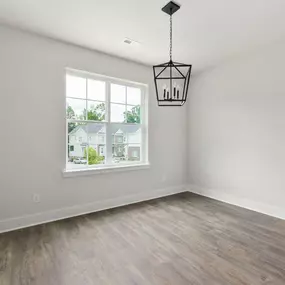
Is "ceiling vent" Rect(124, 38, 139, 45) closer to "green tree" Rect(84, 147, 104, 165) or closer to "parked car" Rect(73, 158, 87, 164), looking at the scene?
"green tree" Rect(84, 147, 104, 165)

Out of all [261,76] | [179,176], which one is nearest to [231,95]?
[261,76]

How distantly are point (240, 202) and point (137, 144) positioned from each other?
2.33 m

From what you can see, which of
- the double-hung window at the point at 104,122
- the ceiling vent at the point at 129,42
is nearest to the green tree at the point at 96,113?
the double-hung window at the point at 104,122

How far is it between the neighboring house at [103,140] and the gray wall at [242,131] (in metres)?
1.54

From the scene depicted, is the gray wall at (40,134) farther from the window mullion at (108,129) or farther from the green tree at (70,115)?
the window mullion at (108,129)

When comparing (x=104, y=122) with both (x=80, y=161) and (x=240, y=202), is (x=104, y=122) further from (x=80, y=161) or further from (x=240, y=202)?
(x=240, y=202)

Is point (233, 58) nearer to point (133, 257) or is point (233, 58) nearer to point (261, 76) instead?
point (261, 76)

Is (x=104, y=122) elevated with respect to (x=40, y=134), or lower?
elevated

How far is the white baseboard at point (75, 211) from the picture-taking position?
2.88 meters

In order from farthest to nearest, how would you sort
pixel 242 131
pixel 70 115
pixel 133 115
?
1. pixel 133 115
2. pixel 242 131
3. pixel 70 115

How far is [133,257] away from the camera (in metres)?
2.22

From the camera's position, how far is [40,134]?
10.2ft

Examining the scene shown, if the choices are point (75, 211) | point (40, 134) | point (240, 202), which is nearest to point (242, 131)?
point (240, 202)

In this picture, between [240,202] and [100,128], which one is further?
[240,202]
